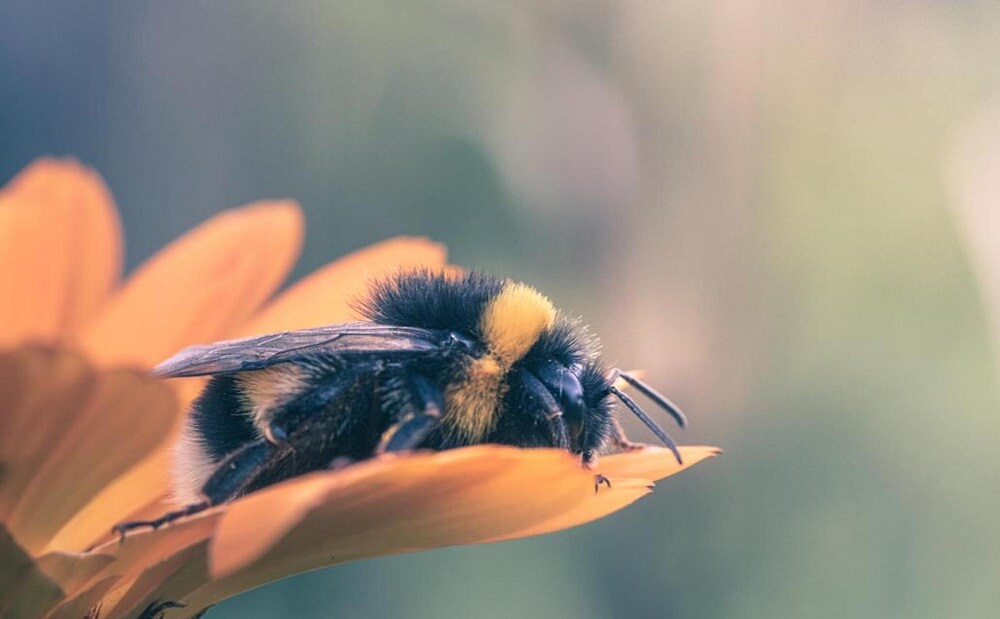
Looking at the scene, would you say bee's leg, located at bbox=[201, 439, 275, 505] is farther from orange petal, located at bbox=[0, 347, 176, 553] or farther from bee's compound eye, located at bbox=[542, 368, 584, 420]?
bee's compound eye, located at bbox=[542, 368, 584, 420]

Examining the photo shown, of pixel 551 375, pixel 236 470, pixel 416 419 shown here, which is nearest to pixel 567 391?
pixel 551 375

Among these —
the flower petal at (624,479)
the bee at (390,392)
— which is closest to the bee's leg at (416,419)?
the bee at (390,392)

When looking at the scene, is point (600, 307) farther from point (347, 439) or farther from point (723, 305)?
point (347, 439)

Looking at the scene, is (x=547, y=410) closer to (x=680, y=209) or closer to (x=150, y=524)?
(x=150, y=524)

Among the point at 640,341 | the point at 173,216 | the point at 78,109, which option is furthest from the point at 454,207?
the point at 78,109

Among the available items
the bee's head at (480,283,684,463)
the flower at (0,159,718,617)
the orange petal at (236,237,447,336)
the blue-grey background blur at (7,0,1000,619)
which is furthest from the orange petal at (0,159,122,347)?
the blue-grey background blur at (7,0,1000,619)

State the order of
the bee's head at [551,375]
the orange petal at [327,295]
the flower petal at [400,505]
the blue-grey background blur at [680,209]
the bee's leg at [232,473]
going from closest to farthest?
1. the flower petal at [400,505]
2. the bee's leg at [232,473]
3. the bee's head at [551,375]
4. the orange petal at [327,295]
5. the blue-grey background blur at [680,209]

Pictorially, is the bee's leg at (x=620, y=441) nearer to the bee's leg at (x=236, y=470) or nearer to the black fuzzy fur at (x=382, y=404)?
the black fuzzy fur at (x=382, y=404)
